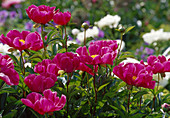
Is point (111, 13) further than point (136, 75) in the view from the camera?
Yes

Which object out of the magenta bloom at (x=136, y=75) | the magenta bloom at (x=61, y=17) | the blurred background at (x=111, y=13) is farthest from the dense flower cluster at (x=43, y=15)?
the blurred background at (x=111, y=13)

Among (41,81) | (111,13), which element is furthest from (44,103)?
(111,13)

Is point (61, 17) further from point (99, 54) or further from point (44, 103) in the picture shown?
point (44, 103)

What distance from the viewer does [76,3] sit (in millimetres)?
4691

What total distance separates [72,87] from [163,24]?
4.17 meters

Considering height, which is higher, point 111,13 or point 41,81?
point 111,13

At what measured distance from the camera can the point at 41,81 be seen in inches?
27.8

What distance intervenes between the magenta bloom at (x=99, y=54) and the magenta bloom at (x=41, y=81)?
141 millimetres

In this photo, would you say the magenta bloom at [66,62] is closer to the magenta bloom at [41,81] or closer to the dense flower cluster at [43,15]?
the magenta bloom at [41,81]

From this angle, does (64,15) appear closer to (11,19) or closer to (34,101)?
(34,101)

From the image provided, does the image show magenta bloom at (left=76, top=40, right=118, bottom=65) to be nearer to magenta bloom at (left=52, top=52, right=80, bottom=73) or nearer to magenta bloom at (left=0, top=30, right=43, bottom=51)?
magenta bloom at (left=52, top=52, right=80, bottom=73)

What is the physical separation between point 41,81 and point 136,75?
32cm

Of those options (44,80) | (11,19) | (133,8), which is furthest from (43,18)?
(133,8)

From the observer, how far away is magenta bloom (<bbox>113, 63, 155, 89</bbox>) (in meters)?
0.77
